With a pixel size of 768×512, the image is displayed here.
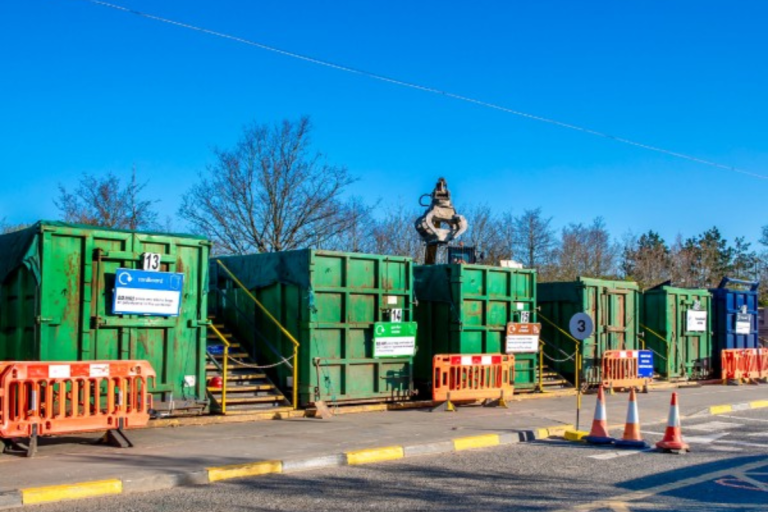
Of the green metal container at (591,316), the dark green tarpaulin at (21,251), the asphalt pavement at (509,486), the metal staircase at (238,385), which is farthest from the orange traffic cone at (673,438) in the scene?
the dark green tarpaulin at (21,251)

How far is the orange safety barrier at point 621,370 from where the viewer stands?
20.0 metres

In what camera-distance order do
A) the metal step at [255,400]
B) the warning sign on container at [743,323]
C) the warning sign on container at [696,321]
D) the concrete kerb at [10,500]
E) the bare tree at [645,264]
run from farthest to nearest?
1. the bare tree at [645,264]
2. the warning sign on container at [743,323]
3. the warning sign on container at [696,321]
4. the metal step at [255,400]
5. the concrete kerb at [10,500]

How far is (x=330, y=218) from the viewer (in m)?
32.5

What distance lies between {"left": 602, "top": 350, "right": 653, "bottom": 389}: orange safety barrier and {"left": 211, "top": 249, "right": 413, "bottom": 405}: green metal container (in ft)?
19.9

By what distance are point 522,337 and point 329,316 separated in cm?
522

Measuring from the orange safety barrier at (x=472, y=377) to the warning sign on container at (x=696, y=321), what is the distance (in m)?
8.76

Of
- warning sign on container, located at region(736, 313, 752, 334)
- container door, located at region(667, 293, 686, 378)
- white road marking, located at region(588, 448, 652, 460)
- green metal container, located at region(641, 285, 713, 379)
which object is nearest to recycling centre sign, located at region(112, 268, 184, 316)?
white road marking, located at region(588, 448, 652, 460)

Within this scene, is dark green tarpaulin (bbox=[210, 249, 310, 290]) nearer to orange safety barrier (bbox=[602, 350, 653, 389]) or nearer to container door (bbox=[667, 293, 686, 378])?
orange safety barrier (bbox=[602, 350, 653, 389])

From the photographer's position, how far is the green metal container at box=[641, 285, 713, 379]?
75.4 ft

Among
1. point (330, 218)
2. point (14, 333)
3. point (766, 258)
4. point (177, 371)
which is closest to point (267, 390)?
point (177, 371)

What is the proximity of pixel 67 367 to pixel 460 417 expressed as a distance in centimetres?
709

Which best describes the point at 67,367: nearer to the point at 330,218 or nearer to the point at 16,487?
the point at 16,487

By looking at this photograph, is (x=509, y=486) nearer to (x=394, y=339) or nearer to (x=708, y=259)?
(x=394, y=339)

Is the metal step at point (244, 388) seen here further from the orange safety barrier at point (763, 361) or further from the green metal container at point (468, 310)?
the orange safety barrier at point (763, 361)
